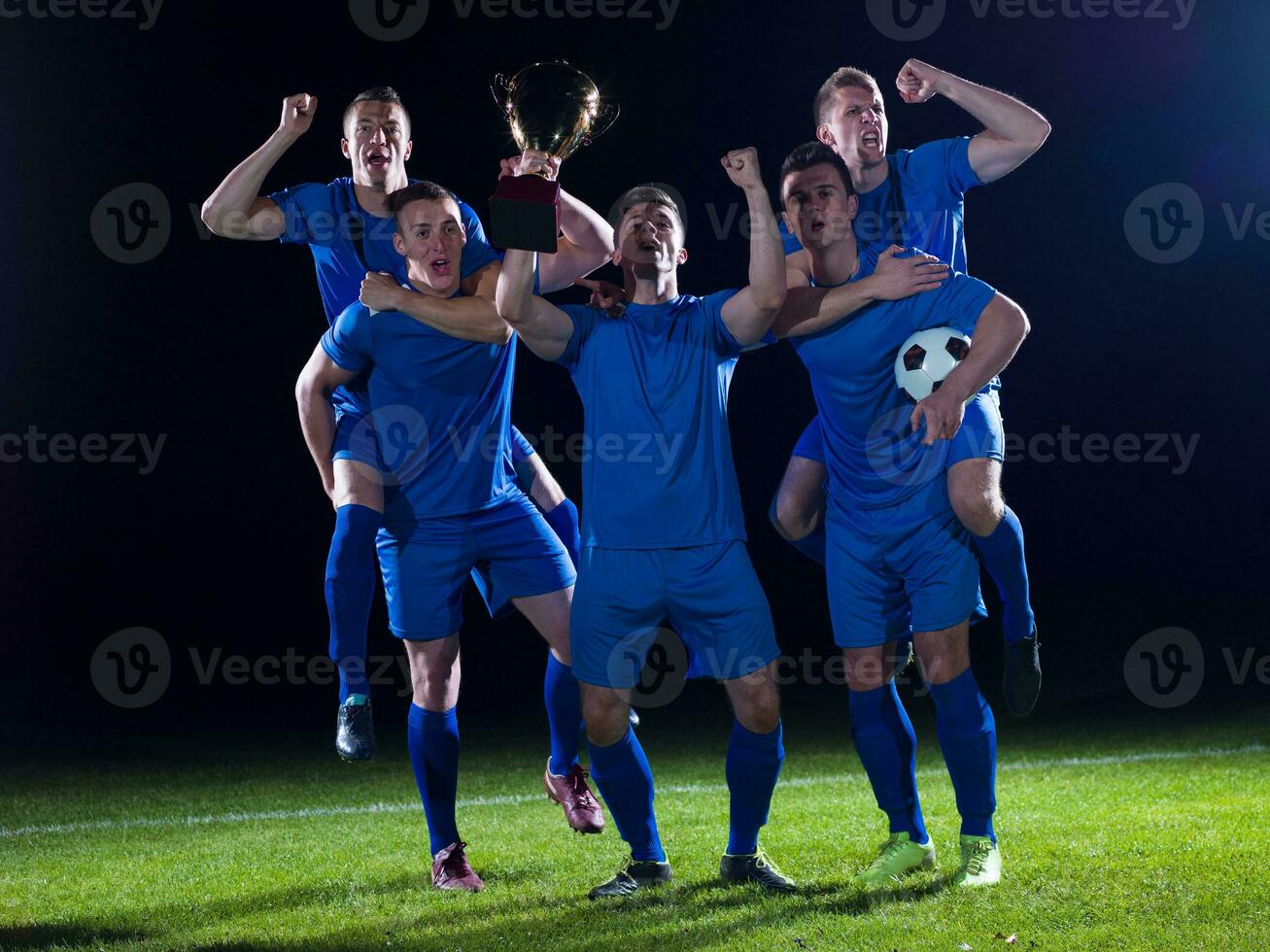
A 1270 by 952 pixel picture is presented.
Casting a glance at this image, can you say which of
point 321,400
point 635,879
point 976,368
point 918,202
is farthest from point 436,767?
point 918,202

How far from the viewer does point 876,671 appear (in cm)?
358

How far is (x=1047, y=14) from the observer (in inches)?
355

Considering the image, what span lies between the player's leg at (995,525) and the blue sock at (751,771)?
0.74m

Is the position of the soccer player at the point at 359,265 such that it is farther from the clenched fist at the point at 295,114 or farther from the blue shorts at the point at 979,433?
the blue shorts at the point at 979,433

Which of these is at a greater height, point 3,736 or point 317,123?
point 317,123

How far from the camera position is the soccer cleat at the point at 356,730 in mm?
3777

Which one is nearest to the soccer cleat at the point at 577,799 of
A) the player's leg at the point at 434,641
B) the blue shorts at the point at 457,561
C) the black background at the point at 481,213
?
the player's leg at the point at 434,641

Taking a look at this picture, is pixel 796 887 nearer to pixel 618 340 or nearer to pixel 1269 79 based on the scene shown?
pixel 618 340

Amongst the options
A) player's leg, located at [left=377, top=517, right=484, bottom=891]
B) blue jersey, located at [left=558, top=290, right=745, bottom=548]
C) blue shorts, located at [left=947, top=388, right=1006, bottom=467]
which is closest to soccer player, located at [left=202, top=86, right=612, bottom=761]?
player's leg, located at [left=377, top=517, right=484, bottom=891]

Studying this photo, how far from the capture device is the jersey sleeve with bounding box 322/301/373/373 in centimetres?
382

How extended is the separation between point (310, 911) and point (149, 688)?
5.19 metres

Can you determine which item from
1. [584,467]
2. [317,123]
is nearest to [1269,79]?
[317,123]

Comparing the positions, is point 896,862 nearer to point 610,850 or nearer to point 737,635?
point 737,635

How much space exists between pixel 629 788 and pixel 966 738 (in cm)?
88
